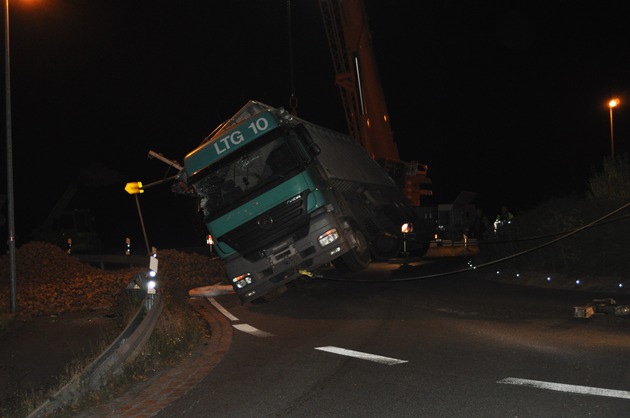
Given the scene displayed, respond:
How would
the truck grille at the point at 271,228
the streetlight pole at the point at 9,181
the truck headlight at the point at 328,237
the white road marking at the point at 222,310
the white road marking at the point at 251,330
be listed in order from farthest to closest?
the streetlight pole at the point at 9,181 < the white road marking at the point at 222,310 < the truck headlight at the point at 328,237 < the truck grille at the point at 271,228 < the white road marking at the point at 251,330

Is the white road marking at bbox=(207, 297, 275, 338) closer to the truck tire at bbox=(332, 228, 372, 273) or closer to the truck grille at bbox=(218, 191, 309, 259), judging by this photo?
the truck grille at bbox=(218, 191, 309, 259)

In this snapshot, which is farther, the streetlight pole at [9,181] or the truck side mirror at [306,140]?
the streetlight pole at [9,181]

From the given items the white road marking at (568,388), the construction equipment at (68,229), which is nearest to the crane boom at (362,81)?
the white road marking at (568,388)

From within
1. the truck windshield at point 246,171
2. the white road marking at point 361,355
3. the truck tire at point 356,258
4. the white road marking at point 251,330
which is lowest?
the white road marking at point 361,355

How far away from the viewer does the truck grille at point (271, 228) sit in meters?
11.6

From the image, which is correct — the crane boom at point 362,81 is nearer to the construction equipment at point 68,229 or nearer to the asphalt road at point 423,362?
the asphalt road at point 423,362

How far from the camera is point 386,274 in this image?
1839 cm

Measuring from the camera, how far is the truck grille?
38.0ft

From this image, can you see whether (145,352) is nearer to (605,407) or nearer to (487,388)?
(487,388)

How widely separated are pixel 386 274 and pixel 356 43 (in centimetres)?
1143

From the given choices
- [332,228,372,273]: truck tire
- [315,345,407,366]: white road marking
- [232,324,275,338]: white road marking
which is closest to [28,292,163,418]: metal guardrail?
[232,324,275,338]: white road marking

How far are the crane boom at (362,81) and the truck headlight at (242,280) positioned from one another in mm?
13920

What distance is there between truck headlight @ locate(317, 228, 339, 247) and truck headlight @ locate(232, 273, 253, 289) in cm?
153

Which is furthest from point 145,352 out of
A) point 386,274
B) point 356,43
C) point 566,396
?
point 356,43
